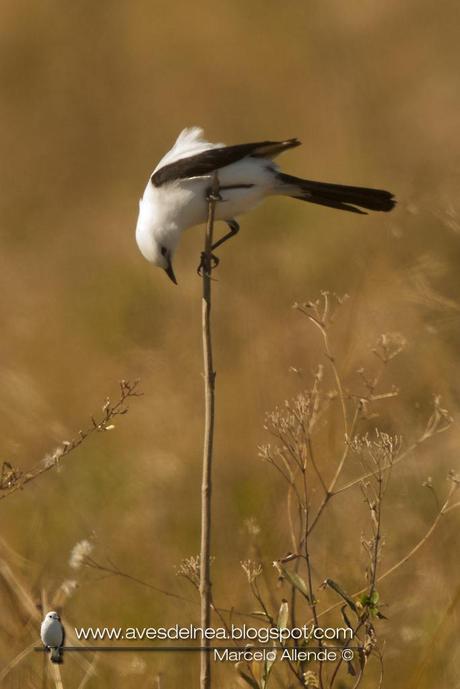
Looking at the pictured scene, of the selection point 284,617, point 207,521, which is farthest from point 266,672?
point 207,521

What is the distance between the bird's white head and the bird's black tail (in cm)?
48

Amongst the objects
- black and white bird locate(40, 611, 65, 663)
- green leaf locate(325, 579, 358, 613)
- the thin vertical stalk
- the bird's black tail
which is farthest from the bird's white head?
green leaf locate(325, 579, 358, 613)

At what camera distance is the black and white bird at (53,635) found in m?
2.74

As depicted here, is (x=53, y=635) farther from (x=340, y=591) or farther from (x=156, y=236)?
(x=156, y=236)

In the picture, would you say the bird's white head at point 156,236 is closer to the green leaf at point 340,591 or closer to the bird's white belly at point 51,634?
the bird's white belly at point 51,634

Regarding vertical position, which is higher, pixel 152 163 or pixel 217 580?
pixel 152 163

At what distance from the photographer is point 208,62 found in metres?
7.81

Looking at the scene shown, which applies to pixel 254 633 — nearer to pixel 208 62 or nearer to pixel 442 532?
pixel 442 532

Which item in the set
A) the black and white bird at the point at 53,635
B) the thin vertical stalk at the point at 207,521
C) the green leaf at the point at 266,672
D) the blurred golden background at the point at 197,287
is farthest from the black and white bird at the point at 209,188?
the green leaf at the point at 266,672

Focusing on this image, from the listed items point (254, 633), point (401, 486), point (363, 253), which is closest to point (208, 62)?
point (363, 253)

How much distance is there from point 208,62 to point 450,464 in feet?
14.1

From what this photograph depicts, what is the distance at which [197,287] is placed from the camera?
5.94m

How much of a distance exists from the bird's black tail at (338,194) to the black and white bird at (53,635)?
74.1 inches

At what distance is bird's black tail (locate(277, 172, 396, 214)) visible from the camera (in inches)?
160
